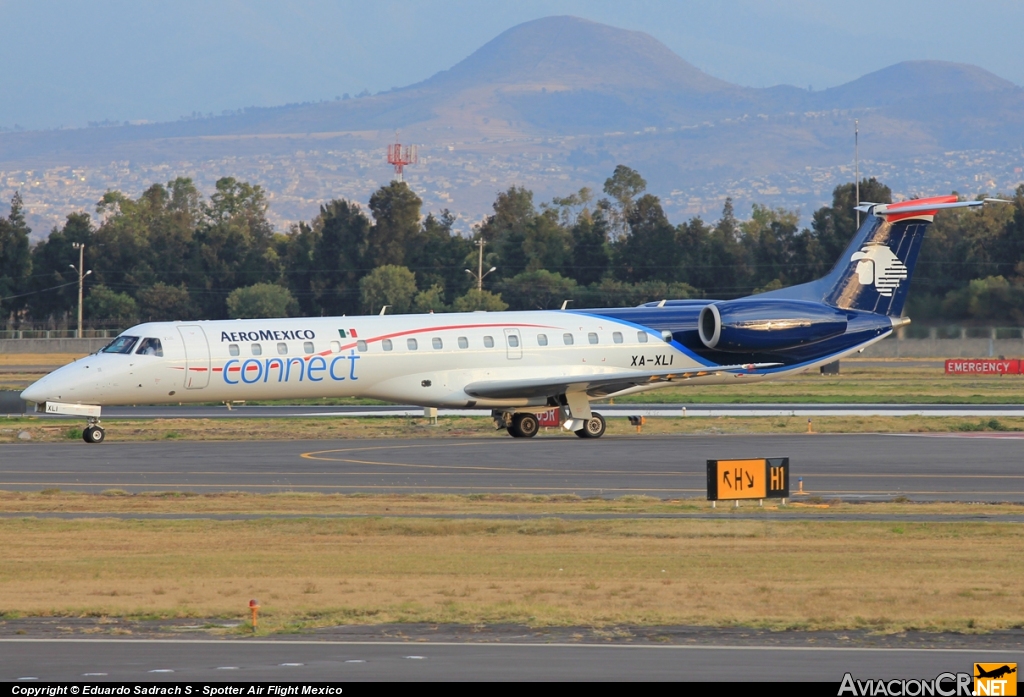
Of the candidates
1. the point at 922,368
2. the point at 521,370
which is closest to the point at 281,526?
the point at 521,370

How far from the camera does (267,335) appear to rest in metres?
37.2

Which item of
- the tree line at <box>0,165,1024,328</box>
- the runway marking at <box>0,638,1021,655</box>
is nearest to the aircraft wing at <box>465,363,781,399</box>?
the runway marking at <box>0,638,1021,655</box>

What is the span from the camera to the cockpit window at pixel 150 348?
36.2 m

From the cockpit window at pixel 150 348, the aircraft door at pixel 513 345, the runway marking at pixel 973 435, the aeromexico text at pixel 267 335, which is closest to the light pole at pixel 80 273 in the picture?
the cockpit window at pixel 150 348

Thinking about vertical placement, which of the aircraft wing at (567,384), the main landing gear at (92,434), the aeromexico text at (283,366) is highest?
the aeromexico text at (283,366)

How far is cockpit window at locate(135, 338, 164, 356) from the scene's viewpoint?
119ft

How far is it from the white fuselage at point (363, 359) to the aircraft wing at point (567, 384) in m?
0.39

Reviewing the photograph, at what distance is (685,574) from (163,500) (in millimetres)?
11429

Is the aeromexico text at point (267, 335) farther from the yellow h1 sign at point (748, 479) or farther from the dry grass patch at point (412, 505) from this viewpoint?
the yellow h1 sign at point (748, 479)

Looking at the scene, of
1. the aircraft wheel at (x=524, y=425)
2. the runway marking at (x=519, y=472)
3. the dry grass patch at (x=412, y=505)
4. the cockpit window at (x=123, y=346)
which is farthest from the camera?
the aircraft wheel at (x=524, y=425)

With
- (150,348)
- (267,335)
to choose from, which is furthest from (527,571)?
(150,348)

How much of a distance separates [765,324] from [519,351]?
7124mm

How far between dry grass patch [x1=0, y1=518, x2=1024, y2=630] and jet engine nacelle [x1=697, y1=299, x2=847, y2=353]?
1866 centimetres

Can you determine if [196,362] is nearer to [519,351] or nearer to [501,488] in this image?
[519,351]
